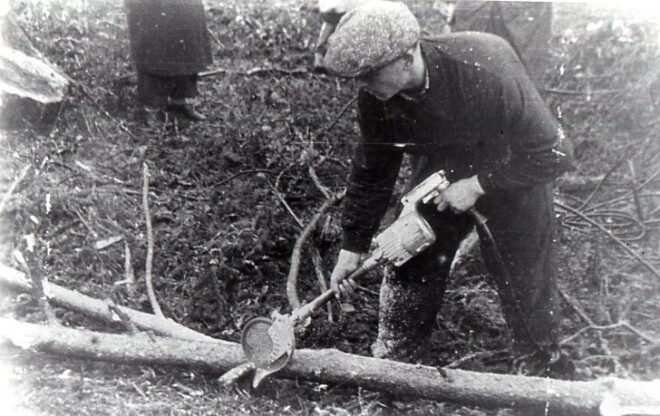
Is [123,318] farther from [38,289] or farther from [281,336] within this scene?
[281,336]

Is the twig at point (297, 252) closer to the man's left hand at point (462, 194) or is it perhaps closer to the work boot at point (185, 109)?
the man's left hand at point (462, 194)

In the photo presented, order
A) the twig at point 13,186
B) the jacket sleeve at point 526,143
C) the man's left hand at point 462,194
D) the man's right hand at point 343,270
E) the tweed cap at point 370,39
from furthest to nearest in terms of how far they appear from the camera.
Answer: the twig at point 13,186
the man's right hand at point 343,270
the man's left hand at point 462,194
the jacket sleeve at point 526,143
the tweed cap at point 370,39

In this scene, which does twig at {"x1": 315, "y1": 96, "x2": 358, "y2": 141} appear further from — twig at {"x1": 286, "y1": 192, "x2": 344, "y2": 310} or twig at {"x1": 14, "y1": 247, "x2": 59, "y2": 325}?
twig at {"x1": 14, "y1": 247, "x2": 59, "y2": 325}

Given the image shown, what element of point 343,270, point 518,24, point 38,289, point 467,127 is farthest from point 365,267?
point 38,289

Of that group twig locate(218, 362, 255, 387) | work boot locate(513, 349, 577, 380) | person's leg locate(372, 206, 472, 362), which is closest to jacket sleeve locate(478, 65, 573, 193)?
person's leg locate(372, 206, 472, 362)

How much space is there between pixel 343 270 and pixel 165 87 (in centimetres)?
101

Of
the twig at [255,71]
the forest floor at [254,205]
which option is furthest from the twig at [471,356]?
the twig at [255,71]

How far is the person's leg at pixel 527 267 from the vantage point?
2.16m

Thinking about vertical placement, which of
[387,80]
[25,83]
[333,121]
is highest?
[25,83]

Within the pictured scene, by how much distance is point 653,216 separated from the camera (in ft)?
7.31

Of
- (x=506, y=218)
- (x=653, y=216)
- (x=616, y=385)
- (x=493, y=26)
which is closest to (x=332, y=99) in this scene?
(x=493, y=26)

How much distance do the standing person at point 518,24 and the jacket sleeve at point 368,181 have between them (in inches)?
19.4

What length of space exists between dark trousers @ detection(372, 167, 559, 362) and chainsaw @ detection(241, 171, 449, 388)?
94mm

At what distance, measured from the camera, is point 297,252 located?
2.32 metres
